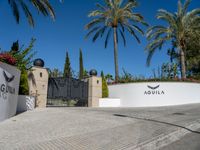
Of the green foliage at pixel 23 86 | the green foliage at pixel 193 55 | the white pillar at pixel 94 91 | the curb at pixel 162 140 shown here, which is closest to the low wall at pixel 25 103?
the green foliage at pixel 23 86

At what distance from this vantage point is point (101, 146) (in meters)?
6.01

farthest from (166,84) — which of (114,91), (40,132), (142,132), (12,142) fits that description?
(12,142)

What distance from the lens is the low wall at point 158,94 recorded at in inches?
847

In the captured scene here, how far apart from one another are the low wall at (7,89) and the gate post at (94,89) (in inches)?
397

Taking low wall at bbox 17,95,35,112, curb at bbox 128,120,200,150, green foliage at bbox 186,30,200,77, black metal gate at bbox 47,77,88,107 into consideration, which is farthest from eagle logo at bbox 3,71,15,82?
green foliage at bbox 186,30,200,77

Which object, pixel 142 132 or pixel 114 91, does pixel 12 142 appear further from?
pixel 114 91

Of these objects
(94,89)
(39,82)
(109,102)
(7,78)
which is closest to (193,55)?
(109,102)

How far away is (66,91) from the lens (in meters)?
20.0

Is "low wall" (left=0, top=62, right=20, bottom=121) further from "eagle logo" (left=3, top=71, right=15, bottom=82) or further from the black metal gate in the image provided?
the black metal gate

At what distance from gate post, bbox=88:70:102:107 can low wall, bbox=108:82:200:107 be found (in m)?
2.86

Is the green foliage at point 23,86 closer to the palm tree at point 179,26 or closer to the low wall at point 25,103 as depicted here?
the low wall at point 25,103

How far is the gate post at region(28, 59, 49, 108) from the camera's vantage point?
1727 centimetres

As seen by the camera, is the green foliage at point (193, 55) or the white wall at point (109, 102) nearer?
the white wall at point (109, 102)

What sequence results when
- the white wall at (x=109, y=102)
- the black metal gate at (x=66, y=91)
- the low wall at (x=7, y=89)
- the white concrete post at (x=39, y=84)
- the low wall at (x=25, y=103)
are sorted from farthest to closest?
the white wall at (x=109, y=102), the black metal gate at (x=66, y=91), the white concrete post at (x=39, y=84), the low wall at (x=25, y=103), the low wall at (x=7, y=89)
